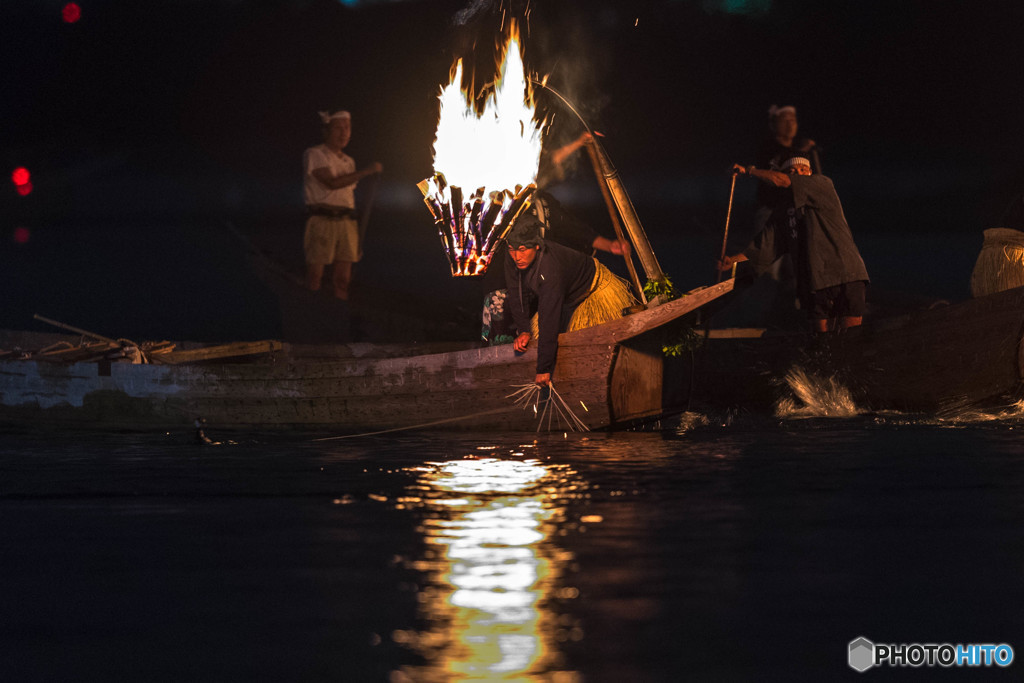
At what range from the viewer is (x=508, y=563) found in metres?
4.44

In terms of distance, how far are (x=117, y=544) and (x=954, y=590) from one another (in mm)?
3197

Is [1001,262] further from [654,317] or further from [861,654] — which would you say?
[861,654]

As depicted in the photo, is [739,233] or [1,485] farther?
[739,233]

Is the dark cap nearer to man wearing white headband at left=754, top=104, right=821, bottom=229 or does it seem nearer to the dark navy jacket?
the dark navy jacket

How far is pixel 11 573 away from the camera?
440cm

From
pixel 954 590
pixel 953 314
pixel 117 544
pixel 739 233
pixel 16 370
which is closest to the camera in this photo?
pixel 954 590

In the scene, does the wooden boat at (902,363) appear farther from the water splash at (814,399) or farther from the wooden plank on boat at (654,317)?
the wooden plank on boat at (654,317)

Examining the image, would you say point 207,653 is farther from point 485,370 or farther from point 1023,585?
point 485,370

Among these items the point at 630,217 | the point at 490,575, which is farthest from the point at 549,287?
the point at 490,575

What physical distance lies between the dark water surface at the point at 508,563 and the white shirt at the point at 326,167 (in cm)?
502

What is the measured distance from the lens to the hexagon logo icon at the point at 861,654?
3.17 meters

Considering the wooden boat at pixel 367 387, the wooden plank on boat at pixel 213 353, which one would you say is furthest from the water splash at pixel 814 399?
the wooden plank on boat at pixel 213 353

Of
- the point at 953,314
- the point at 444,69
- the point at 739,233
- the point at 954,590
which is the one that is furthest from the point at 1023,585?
the point at 739,233

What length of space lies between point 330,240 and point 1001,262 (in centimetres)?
652
